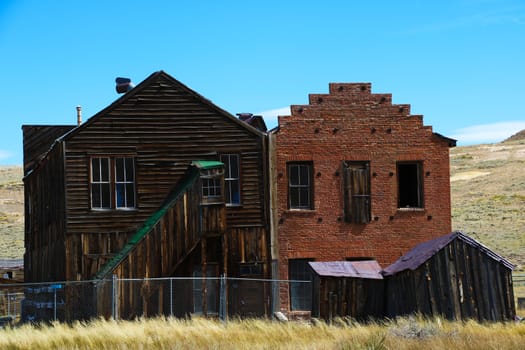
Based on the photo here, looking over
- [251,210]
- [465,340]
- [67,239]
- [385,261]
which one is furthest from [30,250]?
[465,340]

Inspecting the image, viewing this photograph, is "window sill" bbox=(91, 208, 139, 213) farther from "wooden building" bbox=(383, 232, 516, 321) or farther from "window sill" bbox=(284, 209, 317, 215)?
"wooden building" bbox=(383, 232, 516, 321)

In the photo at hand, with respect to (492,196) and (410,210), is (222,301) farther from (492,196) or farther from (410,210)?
(492,196)

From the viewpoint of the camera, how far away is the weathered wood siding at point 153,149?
3238cm

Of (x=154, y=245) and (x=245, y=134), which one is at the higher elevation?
(x=245, y=134)

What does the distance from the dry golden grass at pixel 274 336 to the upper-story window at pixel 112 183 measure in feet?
25.4

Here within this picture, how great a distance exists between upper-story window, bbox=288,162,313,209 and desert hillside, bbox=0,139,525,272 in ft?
69.1

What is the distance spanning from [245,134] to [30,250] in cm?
1101

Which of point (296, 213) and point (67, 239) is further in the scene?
point (296, 213)

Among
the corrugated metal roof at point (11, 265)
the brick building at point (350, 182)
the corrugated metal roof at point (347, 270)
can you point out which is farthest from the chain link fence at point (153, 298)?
the corrugated metal roof at point (11, 265)

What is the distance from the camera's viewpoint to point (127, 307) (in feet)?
94.6

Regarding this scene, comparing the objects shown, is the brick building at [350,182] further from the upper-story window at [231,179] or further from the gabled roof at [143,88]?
the gabled roof at [143,88]

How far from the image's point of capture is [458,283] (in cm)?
2531

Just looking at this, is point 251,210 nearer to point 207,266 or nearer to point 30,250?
point 207,266

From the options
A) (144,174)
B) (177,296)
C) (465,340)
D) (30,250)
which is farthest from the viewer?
(30,250)
